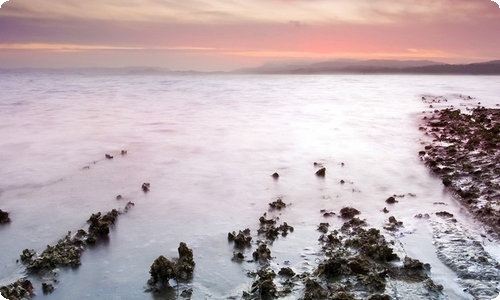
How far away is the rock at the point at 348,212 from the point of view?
725 centimetres

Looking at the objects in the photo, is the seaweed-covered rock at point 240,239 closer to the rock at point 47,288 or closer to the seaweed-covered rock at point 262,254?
the seaweed-covered rock at point 262,254

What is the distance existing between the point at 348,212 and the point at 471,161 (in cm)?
451

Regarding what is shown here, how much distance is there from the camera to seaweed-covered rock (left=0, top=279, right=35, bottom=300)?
Answer: 4.88 m

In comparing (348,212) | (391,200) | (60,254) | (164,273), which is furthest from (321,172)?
(60,254)

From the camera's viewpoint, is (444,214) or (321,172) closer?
(444,214)

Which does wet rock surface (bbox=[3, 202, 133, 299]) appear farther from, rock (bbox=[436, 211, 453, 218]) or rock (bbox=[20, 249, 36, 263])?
rock (bbox=[436, 211, 453, 218])

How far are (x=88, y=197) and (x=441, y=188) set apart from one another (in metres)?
6.97

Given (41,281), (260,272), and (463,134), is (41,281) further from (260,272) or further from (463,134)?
(463,134)

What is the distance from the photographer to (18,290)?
194 inches

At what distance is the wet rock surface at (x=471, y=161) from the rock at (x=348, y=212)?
1.97 m

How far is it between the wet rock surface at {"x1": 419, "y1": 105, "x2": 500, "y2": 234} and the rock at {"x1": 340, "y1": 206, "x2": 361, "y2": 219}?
6.46 ft

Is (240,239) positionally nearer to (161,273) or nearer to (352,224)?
(161,273)

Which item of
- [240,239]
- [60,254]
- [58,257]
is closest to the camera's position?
[58,257]

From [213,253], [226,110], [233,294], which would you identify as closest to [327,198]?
[213,253]
